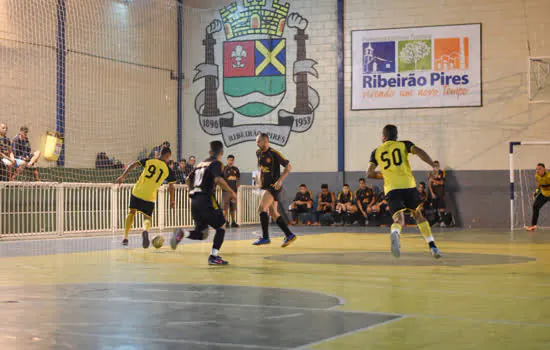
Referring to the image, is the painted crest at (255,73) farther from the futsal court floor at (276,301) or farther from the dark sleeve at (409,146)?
the dark sleeve at (409,146)

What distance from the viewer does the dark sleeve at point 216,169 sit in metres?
A: 11.1

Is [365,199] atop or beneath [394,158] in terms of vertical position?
beneath

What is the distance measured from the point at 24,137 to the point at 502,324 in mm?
15941

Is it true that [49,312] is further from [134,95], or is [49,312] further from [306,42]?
[306,42]

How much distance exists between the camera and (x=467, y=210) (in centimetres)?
2542

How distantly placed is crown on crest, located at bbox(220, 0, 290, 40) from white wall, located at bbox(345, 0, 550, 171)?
3264mm

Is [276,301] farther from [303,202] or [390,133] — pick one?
[303,202]

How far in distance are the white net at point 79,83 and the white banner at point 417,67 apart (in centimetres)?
735

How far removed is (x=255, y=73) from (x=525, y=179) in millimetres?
9940

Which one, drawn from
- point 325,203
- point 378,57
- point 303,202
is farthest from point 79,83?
point 378,57

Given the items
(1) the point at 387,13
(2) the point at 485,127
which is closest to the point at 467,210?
(2) the point at 485,127

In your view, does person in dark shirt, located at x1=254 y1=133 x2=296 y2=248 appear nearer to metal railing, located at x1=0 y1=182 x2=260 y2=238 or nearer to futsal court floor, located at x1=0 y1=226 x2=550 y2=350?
futsal court floor, located at x1=0 y1=226 x2=550 y2=350

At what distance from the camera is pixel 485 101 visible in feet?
83.2

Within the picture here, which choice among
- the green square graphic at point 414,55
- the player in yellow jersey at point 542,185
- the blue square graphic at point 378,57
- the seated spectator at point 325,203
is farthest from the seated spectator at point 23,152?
the player in yellow jersey at point 542,185
